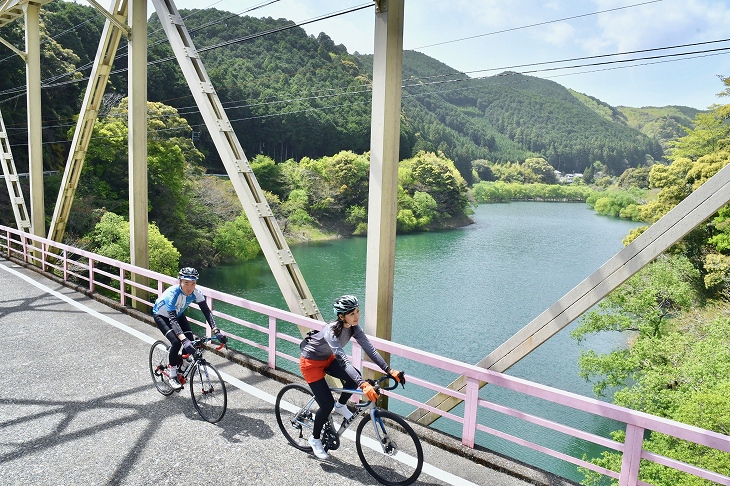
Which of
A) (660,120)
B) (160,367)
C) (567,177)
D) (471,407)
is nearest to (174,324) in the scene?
(160,367)

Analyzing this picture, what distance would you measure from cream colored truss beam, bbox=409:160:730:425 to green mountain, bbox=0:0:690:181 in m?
5.81

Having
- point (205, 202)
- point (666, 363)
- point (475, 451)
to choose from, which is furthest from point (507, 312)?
point (475, 451)

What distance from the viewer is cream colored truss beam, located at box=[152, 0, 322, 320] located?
5301 millimetres

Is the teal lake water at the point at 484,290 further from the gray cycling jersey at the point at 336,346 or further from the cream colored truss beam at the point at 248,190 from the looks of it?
the gray cycling jersey at the point at 336,346

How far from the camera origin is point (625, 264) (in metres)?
2.93

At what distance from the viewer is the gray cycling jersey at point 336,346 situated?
3297 millimetres

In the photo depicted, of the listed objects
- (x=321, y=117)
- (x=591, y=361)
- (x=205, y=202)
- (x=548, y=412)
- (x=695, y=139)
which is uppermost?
(x=321, y=117)

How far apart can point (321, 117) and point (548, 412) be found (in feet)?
164

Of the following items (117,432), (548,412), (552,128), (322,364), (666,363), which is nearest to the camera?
(322,364)

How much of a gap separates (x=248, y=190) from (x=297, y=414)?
2667mm

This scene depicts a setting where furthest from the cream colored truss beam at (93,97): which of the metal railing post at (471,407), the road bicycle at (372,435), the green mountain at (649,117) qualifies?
the green mountain at (649,117)

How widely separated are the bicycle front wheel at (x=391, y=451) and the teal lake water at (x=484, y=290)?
494 inches

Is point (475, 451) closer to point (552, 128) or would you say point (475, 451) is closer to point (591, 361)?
point (591, 361)

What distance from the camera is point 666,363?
1436 centimetres
